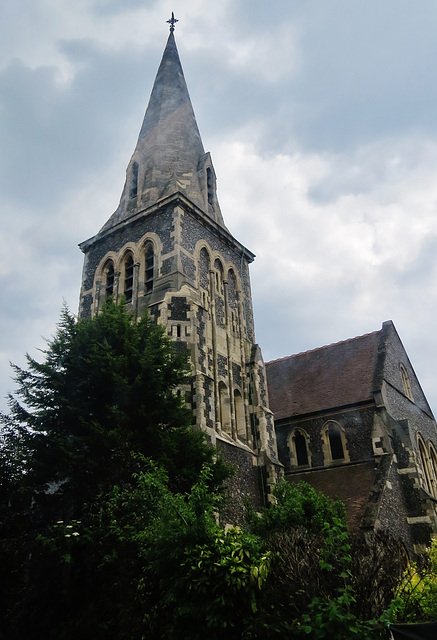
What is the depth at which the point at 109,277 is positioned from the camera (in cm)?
2183

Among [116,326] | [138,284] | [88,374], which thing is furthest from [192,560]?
[138,284]

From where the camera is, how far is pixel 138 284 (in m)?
20.0

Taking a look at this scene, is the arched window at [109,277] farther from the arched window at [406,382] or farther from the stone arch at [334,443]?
the arched window at [406,382]

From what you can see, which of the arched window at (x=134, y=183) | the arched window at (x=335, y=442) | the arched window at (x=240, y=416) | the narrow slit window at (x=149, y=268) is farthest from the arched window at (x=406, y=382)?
the arched window at (x=134, y=183)

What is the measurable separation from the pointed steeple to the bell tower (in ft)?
0.19

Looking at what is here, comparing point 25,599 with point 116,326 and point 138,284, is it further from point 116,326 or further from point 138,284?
point 138,284

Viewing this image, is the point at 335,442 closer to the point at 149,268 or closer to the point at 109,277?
the point at 149,268

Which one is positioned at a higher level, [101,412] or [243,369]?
[243,369]

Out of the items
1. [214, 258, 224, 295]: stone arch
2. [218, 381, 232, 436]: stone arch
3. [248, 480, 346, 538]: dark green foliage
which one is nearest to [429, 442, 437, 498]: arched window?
[218, 381, 232, 436]: stone arch

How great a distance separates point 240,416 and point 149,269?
6355 mm

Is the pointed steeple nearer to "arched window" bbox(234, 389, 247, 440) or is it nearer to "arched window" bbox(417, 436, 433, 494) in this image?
"arched window" bbox(234, 389, 247, 440)

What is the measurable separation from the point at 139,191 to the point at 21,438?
539 inches

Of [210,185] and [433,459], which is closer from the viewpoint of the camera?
[433,459]

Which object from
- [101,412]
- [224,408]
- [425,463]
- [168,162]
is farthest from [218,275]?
[425,463]
